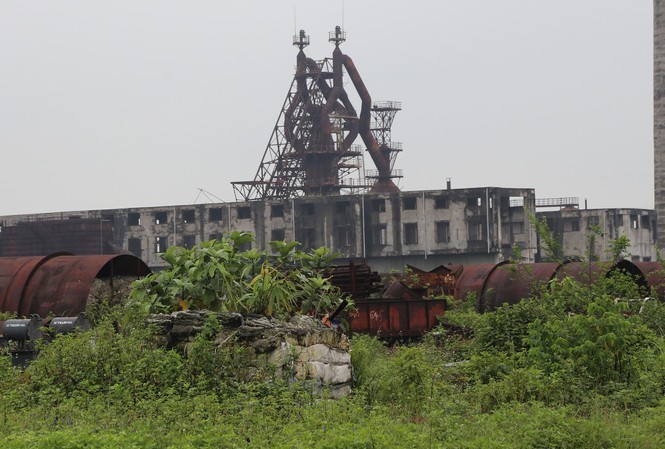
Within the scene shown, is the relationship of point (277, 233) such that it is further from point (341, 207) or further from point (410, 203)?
point (410, 203)

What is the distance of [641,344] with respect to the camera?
43.7 ft

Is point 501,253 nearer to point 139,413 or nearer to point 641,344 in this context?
point 641,344

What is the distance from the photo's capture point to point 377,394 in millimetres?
11758

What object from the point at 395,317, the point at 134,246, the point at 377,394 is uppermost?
the point at 134,246

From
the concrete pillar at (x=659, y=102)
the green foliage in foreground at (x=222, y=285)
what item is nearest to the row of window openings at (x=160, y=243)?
the concrete pillar at (x=659, y=102)

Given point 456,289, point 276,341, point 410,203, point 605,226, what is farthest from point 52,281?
point 605,226

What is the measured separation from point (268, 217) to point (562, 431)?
50.6 metres

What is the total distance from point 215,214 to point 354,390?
49.2m

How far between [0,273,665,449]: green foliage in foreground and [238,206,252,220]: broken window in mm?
45150

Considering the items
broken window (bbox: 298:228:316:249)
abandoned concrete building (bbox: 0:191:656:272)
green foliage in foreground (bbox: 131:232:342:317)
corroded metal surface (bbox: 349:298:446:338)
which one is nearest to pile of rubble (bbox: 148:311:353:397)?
green foliage in foreground (bbox: 131:232:342:317)

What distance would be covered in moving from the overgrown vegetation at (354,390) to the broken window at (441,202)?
41670mm

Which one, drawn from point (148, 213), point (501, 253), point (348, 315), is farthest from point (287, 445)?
point (148, 213)

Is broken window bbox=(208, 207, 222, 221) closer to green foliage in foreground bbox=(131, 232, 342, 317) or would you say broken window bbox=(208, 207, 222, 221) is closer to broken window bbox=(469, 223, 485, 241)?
broken window bbox=(469, 223, 485, 241)

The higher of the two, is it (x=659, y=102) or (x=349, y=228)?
(x=659, y=102)
